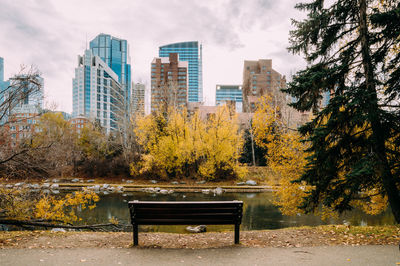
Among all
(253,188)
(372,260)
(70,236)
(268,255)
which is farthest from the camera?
(253,188)

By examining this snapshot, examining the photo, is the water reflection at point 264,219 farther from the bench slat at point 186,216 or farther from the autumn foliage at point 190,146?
the autumn foliage at point 190,146

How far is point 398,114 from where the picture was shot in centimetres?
618

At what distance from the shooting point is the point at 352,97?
6426mm

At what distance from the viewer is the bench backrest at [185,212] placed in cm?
480

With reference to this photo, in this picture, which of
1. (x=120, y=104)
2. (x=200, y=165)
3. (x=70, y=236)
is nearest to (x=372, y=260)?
(x=70, y=236)

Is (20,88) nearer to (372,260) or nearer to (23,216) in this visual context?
(23,216)

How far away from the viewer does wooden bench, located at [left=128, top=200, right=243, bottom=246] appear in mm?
4805

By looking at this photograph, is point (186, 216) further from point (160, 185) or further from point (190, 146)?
point (190, 146)

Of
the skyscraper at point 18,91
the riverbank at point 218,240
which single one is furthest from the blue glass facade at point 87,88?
the riverbank at point 218,240

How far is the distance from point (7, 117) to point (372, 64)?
→ 10.9 metres

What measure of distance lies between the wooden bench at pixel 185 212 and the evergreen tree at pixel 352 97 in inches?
124

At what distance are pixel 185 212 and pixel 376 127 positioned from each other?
5131 mm

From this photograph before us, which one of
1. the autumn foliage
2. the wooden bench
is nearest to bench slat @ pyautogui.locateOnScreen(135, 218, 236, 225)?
the wooden bench

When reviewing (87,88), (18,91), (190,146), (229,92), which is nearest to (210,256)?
(18,91)
